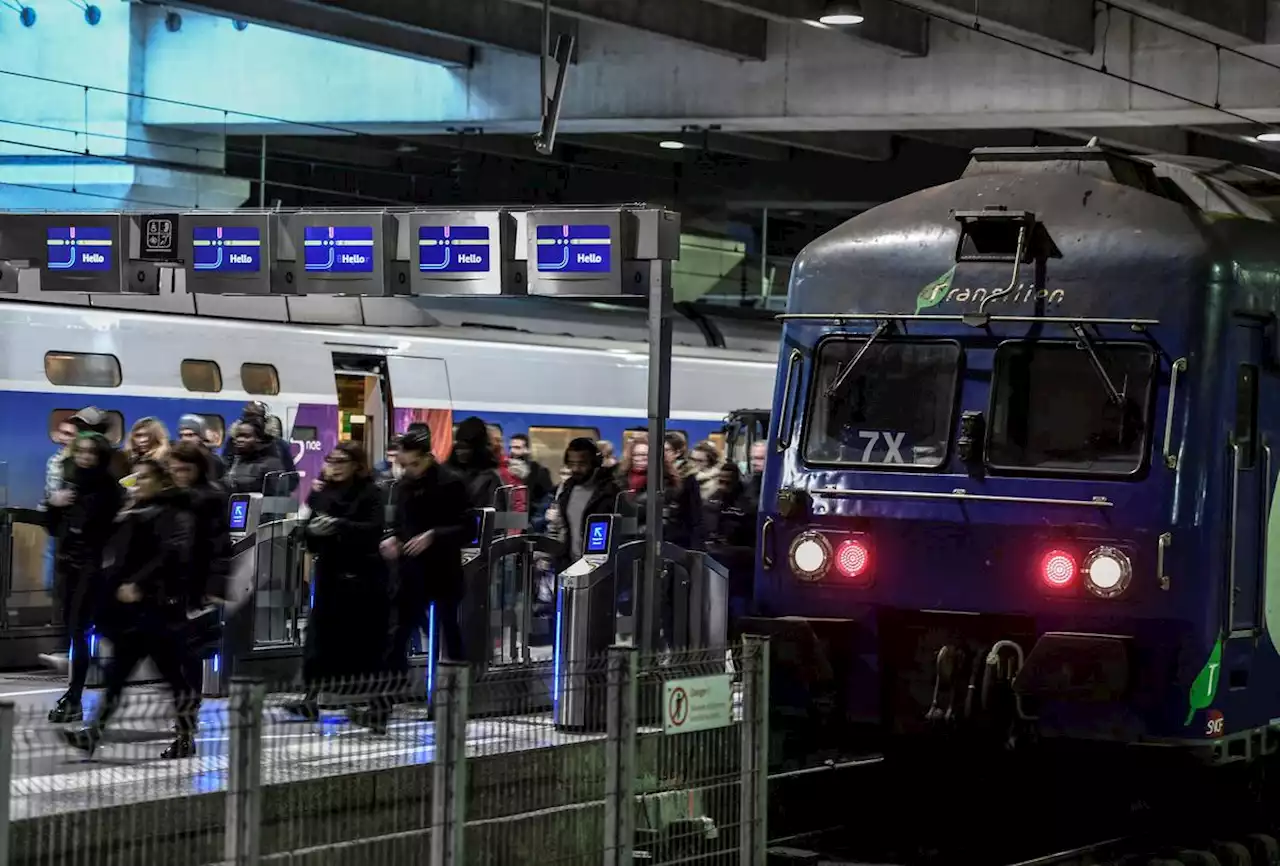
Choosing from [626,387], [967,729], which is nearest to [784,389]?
[967,729]

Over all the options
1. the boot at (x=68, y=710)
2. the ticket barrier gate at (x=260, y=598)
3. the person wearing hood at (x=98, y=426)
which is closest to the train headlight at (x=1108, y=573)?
the boot at (x=68, y=710)

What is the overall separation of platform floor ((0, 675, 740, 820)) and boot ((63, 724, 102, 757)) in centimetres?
4

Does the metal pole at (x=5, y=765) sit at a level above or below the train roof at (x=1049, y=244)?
below

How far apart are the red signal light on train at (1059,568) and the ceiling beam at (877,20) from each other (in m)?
11.6

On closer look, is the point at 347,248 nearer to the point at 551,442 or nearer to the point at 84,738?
the point at 84,738

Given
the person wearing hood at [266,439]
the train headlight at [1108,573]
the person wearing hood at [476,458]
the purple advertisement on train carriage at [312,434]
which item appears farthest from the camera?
the purple advertisement on train carriage at [312,434]

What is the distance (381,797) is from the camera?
9070 millimetres

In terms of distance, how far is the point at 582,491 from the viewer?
14359 mm

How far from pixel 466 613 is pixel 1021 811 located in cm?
384

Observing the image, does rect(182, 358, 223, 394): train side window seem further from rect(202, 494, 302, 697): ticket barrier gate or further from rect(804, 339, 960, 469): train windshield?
rect(804, 339, 960, 469): train windshield

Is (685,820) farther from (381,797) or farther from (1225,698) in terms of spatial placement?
(1225,698)

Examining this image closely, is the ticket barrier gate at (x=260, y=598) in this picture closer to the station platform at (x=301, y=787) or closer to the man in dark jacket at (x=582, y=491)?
the man in dark jacket at (x=582, y=491)

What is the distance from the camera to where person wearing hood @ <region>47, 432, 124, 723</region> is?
1223 centimetres

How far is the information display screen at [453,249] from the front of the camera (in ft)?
47.8
